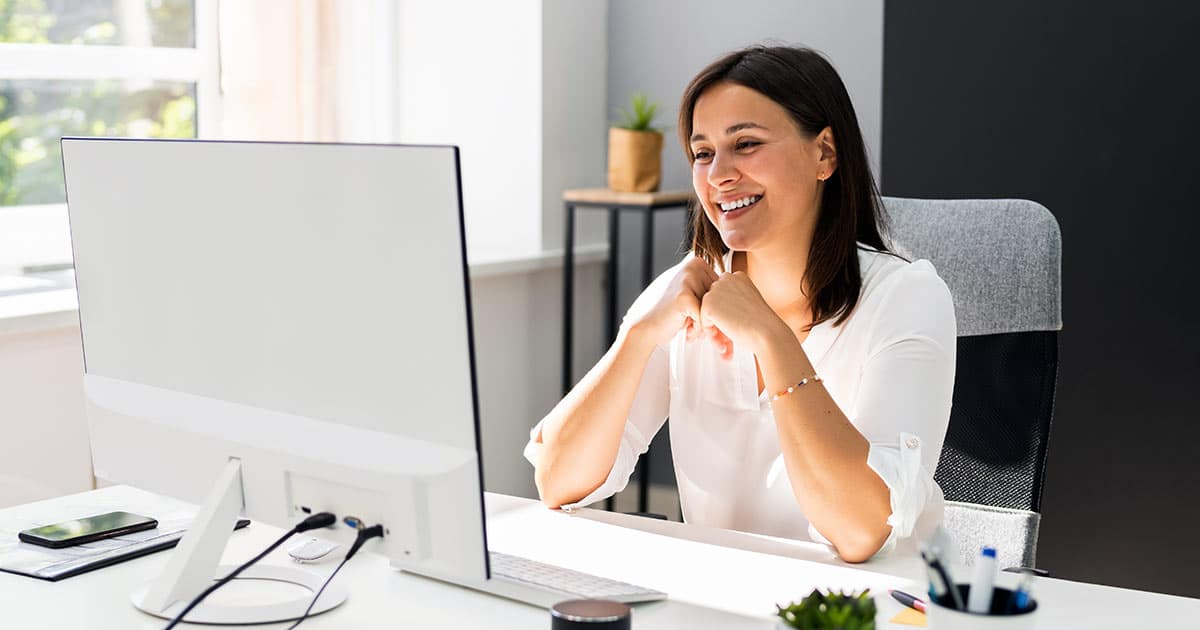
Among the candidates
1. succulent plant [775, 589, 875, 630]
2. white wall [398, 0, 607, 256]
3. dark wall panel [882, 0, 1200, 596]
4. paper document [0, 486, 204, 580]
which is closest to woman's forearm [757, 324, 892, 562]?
succulent plant [775, 589, 875, 630]

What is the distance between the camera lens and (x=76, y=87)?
9.50 feet

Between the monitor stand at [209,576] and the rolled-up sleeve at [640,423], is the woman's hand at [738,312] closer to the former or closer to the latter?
the rolled-up sleeve at [640,423]

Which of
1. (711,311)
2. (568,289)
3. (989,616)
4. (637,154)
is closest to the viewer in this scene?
(989,616)

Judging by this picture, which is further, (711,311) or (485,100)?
(485,100)

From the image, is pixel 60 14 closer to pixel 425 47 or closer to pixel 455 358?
pixel 425 47

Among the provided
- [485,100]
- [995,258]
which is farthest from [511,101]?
[995,258]

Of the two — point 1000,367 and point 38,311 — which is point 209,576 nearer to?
point 1000,367

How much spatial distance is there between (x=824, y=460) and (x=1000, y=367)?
1.47 ft

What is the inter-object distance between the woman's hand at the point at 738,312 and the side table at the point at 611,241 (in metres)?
1.51

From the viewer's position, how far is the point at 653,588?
126 cm

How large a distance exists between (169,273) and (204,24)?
6.90ft

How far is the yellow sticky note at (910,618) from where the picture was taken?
45.6 inches

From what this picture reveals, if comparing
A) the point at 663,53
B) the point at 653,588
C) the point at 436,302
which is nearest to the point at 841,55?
the point at 663,53

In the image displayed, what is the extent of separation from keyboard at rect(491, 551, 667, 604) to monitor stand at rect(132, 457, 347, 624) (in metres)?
0.17
